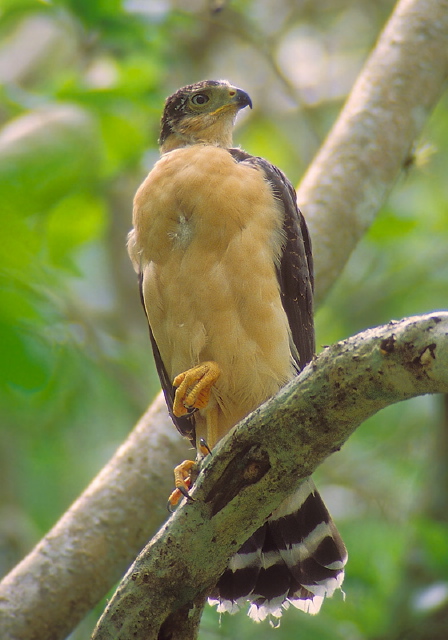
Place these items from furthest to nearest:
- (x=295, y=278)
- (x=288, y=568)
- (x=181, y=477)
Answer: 1. (x=295, y=278)
2. (x=288, y=568)
3. (x=181, y=477)

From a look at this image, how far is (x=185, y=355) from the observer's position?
405 cm

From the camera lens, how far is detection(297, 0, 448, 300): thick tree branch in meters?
4.71

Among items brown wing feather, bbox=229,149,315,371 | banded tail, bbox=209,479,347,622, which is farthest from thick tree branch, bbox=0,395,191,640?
brown wing feather, bbox=229,149,315,371

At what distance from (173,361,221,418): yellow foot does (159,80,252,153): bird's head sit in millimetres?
1713

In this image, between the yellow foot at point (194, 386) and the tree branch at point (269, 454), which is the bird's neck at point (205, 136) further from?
the tree branch at point (269, 454)

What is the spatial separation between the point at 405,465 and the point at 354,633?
2637mm

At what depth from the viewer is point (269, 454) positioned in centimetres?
264

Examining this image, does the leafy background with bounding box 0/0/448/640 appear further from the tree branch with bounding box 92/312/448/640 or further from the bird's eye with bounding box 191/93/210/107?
the tree branch with bounding box 92/312/448/640

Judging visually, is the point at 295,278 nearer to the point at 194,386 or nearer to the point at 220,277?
the point at 220,277

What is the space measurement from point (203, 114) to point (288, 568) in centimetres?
287

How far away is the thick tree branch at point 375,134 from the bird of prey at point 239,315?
0.54 m

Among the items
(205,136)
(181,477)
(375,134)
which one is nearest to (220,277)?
(181,477)

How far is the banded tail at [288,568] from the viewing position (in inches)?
148

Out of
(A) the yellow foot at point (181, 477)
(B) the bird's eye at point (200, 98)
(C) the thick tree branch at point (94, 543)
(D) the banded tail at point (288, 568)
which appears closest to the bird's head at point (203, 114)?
(B) the bird's eye at point (200, 98)
